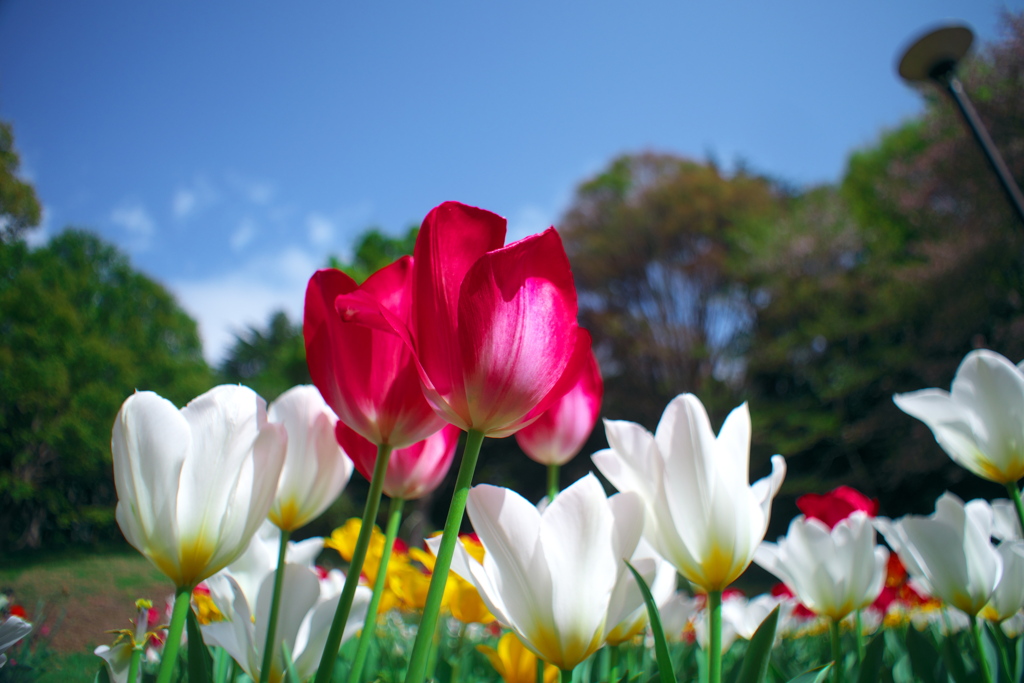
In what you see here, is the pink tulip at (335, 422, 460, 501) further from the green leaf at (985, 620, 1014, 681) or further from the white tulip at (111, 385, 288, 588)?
the green leaf at (985, 620, 1014, 681)

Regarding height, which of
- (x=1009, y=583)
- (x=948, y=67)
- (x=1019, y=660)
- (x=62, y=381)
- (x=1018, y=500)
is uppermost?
(x=948, y=67)

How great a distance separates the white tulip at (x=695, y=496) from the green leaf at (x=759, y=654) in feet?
0.17

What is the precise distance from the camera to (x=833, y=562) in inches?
31.8

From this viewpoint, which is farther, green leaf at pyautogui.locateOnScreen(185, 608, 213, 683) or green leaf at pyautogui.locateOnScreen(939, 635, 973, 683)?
green leaf at pyautogui.locateOnScreen(939, 635, 973, 683)

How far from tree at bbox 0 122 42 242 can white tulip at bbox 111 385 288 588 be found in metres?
1.10

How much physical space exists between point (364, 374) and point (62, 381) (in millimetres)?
1213

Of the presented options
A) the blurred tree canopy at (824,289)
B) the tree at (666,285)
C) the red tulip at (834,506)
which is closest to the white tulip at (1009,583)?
the red tulip at (834,506)

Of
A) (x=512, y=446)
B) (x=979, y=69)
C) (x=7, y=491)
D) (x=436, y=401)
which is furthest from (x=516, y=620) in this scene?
(x=512, y=446)

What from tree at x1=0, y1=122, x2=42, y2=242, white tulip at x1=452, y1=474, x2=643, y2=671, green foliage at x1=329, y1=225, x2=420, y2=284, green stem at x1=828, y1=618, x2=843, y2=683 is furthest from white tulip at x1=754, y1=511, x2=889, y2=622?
green foliage at x1=329, y1=225, x2=420, y2=284

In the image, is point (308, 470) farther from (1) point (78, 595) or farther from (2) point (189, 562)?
(1) point (78, 595)

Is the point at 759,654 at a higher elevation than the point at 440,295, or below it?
below

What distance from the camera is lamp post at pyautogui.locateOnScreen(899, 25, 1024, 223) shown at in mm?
3809

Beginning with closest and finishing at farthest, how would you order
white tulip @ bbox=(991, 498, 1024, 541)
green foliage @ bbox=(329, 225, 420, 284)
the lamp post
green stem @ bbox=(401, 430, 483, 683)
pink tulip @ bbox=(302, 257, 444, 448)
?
green stem @ bbox=(401, 430, 483, 683) < pink tulip @ bbox=(302, 257, 444, 448) < white tulip @ bbox=(991, 498, 1024, 541) < the lamp post < green foliage @ bbox=(329, 225, 420, 284)

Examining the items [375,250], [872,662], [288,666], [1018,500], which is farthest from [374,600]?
[375,250]
